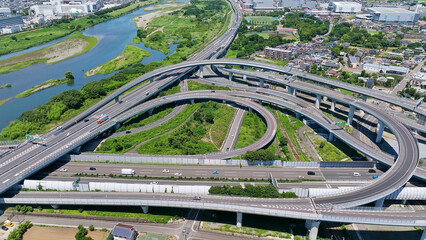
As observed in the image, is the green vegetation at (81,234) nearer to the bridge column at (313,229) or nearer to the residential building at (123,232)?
the residential building at (123,232)

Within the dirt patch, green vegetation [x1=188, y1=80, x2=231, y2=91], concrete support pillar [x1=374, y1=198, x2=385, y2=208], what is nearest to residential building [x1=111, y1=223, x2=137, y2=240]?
the dirt patch

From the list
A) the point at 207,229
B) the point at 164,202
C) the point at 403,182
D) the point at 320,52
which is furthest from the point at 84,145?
the point at 320,52

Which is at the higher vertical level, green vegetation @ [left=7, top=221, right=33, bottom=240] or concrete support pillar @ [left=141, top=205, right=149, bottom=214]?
concrete support pillar @ [left=141, top=205, right=149, bottom=214]

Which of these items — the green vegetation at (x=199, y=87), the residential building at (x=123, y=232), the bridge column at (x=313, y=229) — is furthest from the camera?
the green vegetation at (x=199, y=87)

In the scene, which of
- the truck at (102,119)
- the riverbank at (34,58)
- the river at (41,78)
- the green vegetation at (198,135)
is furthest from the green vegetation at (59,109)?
the riverbank at (34,58)

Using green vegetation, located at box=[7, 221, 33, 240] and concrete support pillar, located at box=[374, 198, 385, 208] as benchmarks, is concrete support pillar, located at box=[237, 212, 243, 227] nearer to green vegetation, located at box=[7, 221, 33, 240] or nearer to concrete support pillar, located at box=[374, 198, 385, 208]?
concrete support pillar, located at box=[374, 198, 385, 208]

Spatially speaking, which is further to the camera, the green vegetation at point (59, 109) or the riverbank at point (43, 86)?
the riverbank at point (43, 86)
